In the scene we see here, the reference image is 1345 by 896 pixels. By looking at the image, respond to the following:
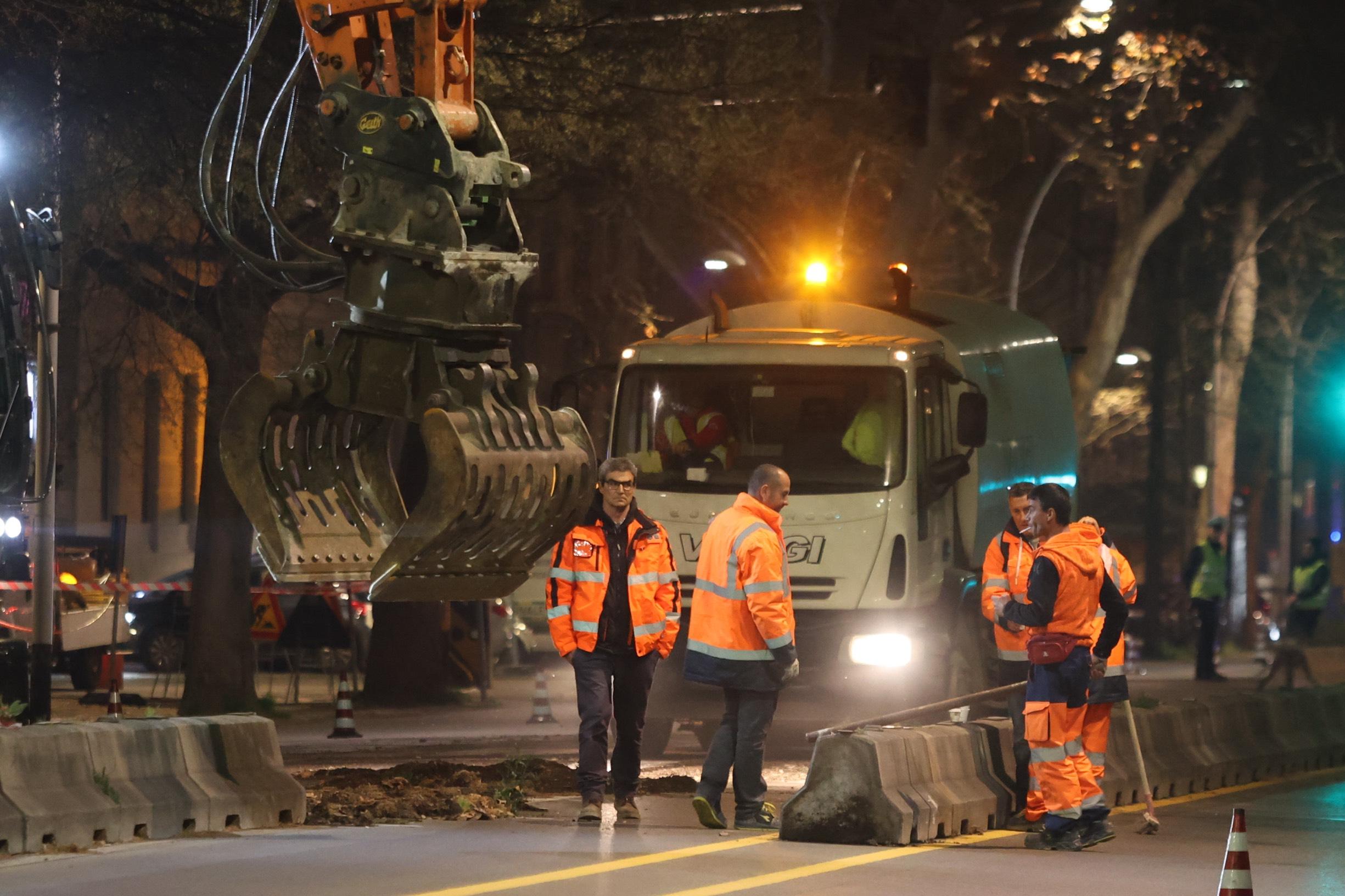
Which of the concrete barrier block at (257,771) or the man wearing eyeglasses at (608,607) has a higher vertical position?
the man wearing eyeglasses at (608,607)

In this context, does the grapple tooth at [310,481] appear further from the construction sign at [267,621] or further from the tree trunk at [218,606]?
the construction sign at [267,621]

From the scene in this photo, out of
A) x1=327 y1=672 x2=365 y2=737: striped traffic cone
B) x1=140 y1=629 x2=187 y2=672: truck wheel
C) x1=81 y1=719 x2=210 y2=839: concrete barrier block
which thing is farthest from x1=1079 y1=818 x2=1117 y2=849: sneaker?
x1=140 y1=629 x2=187 y2=672: truck wheel

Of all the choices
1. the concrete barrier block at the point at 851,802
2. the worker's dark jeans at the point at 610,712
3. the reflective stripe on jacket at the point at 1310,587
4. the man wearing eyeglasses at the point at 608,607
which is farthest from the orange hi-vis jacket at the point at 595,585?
the reflective stripe on jacket at the point at 1310,587

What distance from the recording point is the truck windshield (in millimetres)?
16047

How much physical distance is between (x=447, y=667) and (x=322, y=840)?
1296 centimetres

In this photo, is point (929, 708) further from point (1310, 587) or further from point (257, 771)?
point (1310, 587)

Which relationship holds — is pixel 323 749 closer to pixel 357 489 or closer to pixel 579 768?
pixel 579 768

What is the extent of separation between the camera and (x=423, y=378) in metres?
9.33

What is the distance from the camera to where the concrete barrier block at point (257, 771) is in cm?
1123

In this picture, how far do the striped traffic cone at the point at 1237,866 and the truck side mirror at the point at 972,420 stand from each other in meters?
8.30

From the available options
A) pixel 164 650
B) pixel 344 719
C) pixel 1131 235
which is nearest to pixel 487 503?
pixel 344 719

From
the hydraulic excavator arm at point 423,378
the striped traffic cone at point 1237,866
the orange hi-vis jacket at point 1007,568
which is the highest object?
the hydraulic excavator arm at point 423,378

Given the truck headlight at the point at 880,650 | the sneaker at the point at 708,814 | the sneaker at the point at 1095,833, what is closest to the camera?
the sneaker at the point at 1095,833

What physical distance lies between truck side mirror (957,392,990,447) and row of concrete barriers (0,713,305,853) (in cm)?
623
